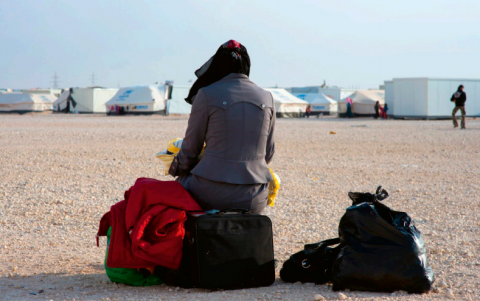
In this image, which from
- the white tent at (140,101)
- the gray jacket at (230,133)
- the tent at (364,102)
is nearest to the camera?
the gray jacket at (230,133)

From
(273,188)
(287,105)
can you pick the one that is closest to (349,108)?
(287,105)

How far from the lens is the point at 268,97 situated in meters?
3.49

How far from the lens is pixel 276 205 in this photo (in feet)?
20.6

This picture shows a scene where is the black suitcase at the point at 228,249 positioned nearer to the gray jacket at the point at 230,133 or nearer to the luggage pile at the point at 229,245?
the luggage pile at the point at 229,245

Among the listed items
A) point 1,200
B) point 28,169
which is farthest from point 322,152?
point 1,200

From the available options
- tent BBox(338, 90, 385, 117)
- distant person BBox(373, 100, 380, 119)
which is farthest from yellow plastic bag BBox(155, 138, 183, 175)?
tent BBox(338, 90, 385, 117)

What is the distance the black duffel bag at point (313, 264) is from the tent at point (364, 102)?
3494cm

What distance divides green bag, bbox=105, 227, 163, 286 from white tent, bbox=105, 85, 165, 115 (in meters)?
36.7

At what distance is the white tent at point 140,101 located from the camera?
130 feet

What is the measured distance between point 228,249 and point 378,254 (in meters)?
0.87

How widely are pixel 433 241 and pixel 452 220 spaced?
0.97 metres

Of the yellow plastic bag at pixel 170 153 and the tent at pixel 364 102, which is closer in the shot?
the yellow plastic bag at pixel 170 153

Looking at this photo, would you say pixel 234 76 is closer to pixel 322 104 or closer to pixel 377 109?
pixel 377 109

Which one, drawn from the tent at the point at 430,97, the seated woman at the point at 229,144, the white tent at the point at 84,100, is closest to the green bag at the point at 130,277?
the seated woman at the point at 229,144
